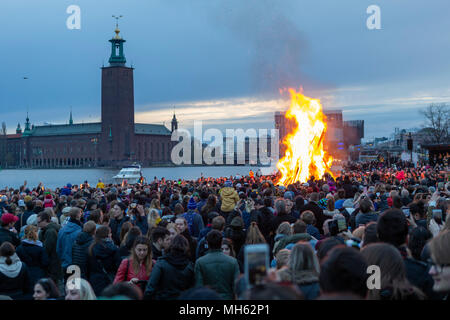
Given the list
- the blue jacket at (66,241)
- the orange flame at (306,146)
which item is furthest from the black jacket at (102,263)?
the orange flame at (306,146)

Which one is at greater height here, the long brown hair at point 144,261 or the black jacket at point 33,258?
the long brown hair at point 144,261

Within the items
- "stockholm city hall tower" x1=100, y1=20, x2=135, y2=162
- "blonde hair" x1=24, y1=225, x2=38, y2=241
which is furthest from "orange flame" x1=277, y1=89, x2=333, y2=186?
"stockholm city hall tower" x1=100, y1=20, x2=135, y2=162

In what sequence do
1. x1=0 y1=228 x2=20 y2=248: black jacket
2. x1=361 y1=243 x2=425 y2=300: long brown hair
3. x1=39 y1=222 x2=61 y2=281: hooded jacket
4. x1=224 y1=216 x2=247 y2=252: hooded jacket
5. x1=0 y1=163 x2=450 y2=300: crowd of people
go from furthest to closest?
x1=39 y1=222 x2=61 y2=281: hooded jacket → x1=0 y1=228 x2=20 y2=248: black jacket → x1=224 y1=216 x2=247 y2=252: hooded jacket → x1=361 y1=243 x2=425 y2=300: long brown hair → x1=0 y1=163 x2=450 y2=300: crowd of people

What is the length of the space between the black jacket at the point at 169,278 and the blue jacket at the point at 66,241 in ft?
10.8

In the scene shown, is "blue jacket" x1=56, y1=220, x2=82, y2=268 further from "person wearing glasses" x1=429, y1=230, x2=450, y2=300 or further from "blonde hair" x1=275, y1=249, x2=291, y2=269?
"person wearing glasses" x1=429, y1=230, x2=450, y2=300

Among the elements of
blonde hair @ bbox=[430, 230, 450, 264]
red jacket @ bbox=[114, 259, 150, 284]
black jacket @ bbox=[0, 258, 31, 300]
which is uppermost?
blonde hair @ bbox=[430, 230, 450, 264]

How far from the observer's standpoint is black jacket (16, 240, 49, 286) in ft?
27.3

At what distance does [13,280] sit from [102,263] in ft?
3.87

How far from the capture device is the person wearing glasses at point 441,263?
15.3ft

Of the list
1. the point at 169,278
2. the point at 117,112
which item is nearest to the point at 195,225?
the point at 169,278

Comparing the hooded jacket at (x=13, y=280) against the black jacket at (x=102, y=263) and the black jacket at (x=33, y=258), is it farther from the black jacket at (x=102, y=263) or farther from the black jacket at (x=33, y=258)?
the black jacket at (x=33, y=258)

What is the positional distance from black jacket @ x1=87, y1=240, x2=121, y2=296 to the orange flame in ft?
72.0

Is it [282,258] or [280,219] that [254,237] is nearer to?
[282,258]
